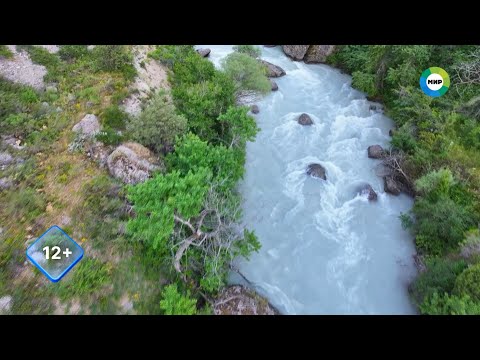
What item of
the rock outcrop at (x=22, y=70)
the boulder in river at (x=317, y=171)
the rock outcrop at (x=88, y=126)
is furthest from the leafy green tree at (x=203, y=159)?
the rock outcrop at (x=22, y=70)

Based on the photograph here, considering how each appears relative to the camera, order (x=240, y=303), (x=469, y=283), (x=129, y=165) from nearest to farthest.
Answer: (x=469, y=283) < (x=240, y=303) < (x=129, y=165)

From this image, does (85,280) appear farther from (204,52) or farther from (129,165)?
(204,52)

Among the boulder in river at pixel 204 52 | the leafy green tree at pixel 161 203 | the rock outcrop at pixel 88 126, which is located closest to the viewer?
the leafy green tree at pixel 161 203

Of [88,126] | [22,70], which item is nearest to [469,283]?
[88,126]

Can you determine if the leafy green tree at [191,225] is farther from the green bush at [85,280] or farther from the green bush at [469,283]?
the green bush at [469,283]

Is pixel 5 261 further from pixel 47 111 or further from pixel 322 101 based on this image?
pixel 322 101

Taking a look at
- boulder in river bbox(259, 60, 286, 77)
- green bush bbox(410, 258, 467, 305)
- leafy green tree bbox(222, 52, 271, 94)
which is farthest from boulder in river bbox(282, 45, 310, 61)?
green bush bbox(410, 258, 467, 305)
